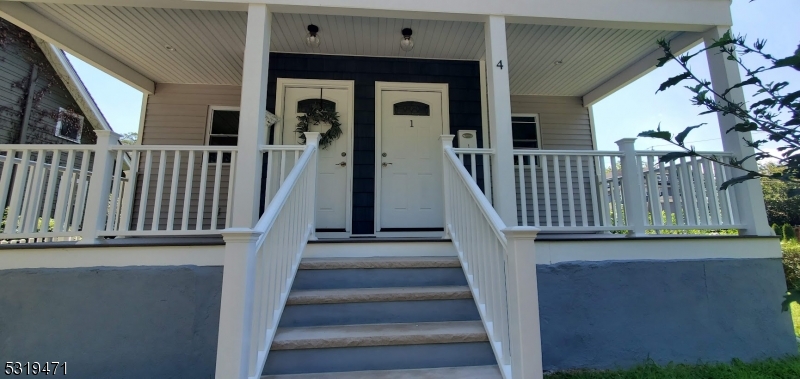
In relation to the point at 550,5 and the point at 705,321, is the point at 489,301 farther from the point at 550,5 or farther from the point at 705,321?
the point at 550,5

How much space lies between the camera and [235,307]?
1713mm

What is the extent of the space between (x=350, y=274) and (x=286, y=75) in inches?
116

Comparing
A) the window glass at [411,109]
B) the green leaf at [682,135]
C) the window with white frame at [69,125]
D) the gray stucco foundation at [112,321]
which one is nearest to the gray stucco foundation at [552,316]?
the gray stucco foundation at [112,321]

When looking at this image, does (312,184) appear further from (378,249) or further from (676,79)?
(676,79)

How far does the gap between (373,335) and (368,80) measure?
3358mm

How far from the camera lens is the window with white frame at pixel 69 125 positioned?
779 centimetres

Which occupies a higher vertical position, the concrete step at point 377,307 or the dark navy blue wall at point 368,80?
the dark navy blue wall at point 368,80

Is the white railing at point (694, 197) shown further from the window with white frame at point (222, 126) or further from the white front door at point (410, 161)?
the window with white frame at point (222, 126)

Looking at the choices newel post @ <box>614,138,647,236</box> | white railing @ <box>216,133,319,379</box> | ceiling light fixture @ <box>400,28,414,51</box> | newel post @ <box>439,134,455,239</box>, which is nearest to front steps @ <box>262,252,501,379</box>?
white railing @ <box>216,133,319,379</box>

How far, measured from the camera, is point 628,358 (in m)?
2.71

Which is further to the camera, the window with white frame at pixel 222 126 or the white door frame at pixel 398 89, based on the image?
Result: the window with white frame at pixel 222 126

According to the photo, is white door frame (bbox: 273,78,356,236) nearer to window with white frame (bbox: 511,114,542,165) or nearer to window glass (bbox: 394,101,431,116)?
window glass (bbox: 394,101,431,116)

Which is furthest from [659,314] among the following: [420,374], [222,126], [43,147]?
[222,126]

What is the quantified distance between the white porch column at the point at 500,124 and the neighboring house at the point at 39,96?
8.30 m
